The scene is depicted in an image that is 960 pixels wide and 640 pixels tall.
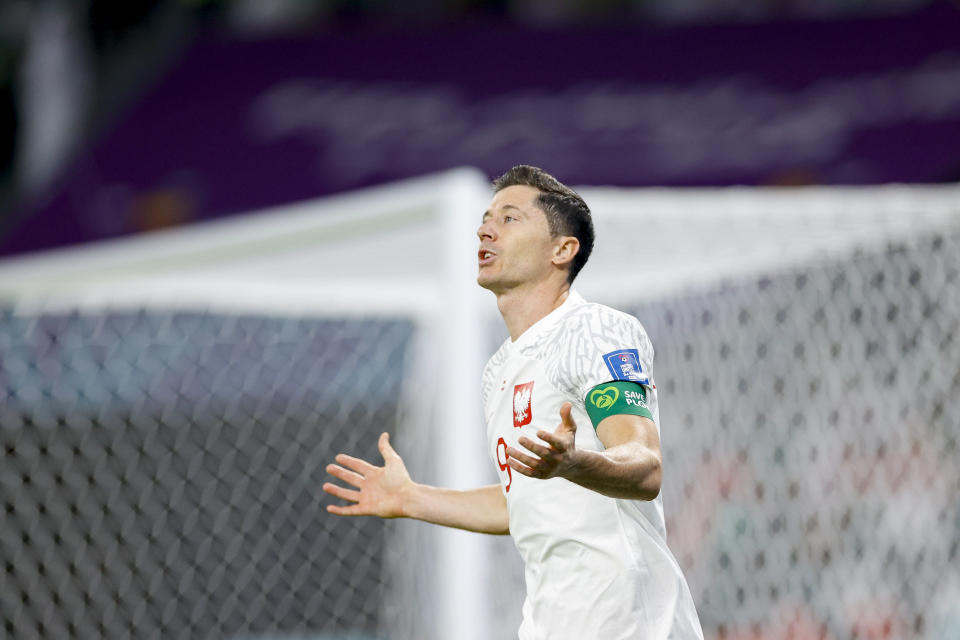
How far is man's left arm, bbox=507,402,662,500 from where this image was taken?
1389 mm

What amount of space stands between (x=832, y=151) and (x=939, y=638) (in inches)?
209

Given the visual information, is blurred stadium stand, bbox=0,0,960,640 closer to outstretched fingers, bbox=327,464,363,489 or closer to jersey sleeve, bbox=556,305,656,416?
outstretched fingers, bbox=327,464,363,489

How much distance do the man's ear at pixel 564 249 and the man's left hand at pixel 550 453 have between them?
1.49 feet


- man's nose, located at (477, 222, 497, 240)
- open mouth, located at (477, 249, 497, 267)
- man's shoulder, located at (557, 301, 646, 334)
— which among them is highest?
man's nose, located at (477, 222, 497, 240)

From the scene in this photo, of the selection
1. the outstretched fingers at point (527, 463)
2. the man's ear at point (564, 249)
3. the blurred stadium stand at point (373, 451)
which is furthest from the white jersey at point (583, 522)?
the blurred stadium stand at point (373, 451)

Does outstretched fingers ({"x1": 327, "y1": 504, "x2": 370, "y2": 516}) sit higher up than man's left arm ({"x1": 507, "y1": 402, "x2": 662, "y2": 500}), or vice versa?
man's left arm ({"x1": 507, "y1": 402, "x2": 662, "y2": 500})

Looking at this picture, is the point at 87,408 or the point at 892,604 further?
the point at 87,408

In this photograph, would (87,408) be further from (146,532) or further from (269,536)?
(269,536)

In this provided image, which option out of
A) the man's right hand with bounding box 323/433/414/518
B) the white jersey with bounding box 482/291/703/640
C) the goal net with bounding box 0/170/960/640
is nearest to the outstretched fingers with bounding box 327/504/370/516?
the man's right hand with bounding box 323/433/414/518

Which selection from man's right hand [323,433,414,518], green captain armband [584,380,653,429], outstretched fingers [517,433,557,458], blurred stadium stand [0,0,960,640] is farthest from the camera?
blurred stadium stand [0,0,960,640]

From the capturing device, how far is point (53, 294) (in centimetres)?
388

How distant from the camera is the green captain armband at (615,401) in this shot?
1562 mm

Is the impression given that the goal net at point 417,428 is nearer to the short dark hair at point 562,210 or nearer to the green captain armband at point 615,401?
the short dark hair at point 562,210

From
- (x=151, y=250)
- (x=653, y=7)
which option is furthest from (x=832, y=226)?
(x=653, y=7)
